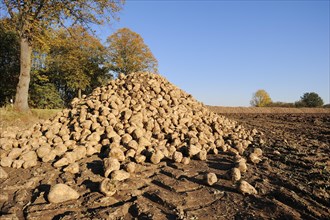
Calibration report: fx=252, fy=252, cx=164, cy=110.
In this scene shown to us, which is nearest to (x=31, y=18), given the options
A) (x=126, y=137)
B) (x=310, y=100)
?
(x=126, y=137)

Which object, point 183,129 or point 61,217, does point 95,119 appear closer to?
point 183,129

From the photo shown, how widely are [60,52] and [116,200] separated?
18825mm

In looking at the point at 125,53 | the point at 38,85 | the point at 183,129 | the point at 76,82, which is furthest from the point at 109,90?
the point at 125,53

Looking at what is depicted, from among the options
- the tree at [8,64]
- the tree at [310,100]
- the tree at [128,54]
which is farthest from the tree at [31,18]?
the tree at [310,100]

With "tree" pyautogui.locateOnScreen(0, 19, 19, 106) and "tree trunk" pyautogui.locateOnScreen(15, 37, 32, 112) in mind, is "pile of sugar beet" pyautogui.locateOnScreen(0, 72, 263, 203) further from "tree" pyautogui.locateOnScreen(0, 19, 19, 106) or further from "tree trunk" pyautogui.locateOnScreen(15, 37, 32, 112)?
"tree" pyautogui.locateOnScreen(0, 19, 19, 106)

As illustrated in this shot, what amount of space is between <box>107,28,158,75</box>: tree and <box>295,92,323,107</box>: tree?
19.7m

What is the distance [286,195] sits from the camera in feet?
9.17

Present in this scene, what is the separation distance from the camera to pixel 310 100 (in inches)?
1299

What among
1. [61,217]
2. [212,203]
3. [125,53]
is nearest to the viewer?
[61,217]

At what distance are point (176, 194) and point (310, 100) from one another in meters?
35.7

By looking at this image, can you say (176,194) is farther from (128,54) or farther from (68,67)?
(128,54)

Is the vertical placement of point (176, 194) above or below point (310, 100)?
below

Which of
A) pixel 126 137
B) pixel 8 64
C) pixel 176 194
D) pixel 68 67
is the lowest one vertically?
pixel 176 194

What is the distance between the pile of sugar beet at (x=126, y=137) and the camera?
11.7 ft
